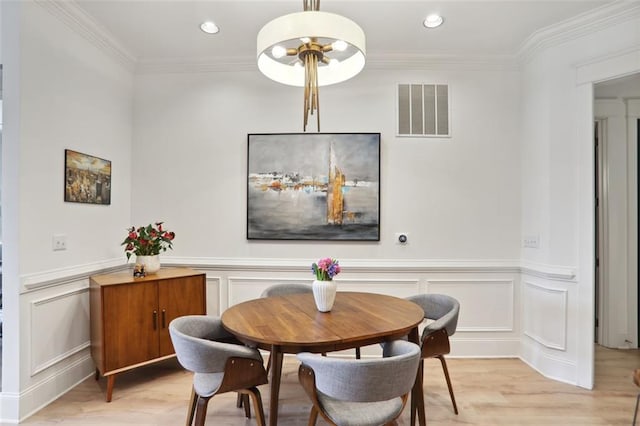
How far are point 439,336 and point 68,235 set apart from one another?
112 inches

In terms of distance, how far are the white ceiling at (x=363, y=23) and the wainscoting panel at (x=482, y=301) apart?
223 centimetres

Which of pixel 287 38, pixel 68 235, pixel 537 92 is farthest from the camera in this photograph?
pixel 537 92

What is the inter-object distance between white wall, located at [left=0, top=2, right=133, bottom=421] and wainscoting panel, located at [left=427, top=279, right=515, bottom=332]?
312 centimetres

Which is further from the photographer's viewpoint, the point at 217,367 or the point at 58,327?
the point at 58,327

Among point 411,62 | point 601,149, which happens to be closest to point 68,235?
point 411,62

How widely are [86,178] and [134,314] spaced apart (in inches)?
48.1

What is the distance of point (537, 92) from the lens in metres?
3.04

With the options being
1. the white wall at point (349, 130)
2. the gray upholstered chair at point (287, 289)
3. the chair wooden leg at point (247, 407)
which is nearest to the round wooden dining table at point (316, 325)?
the gray upholstered chair at point (287, 289)

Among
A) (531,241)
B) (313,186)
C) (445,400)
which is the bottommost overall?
(445,400)

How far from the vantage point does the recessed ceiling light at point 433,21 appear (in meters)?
2.69

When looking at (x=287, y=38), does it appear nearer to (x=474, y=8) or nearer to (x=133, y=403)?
(x=474, y=8)

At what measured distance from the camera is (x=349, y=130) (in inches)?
131

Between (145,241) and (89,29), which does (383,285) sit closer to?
(145,241)

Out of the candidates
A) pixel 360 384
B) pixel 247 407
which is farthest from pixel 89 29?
pixel 360 384
